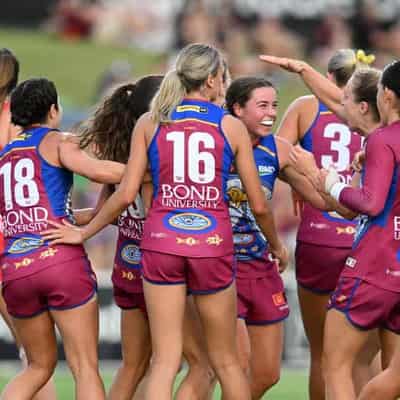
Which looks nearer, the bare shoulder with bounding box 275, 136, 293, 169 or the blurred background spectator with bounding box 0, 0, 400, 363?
the bare shoulder with bounding box 275, 136, 293, 169

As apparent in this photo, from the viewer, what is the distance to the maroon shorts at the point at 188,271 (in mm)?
6980

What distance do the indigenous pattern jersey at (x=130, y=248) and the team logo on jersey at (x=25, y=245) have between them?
67cm

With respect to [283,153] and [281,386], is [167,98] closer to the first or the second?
[283,153]

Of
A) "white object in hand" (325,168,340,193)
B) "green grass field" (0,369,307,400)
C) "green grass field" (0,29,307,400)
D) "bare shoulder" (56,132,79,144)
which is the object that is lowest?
"green grass field" (0,369,307,400)

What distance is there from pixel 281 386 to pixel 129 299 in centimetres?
381

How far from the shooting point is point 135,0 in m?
19.0

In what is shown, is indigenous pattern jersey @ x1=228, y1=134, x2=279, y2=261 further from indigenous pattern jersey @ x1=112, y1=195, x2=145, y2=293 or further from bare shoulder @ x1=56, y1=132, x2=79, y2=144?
bare shoulder @ x1=56, y1=132, x2=79, y2=144

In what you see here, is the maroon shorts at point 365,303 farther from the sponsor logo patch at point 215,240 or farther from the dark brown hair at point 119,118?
the dark brown hair at point 119,118

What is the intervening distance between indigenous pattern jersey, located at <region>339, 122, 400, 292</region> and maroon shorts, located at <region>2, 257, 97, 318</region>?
146cm

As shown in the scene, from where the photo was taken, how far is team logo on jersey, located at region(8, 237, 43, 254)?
23.5ft

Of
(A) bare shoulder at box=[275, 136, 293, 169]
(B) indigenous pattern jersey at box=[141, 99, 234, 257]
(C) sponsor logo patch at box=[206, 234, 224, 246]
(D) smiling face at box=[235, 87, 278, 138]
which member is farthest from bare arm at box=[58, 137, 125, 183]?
(A) bare shoulder at box=[275, 136, 293, 169]

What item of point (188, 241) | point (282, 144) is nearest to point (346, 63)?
point (282, 144)

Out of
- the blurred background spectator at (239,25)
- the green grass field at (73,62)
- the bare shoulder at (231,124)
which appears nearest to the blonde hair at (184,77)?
the bare shoulder at (231,124)

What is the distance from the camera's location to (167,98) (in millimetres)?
7051
